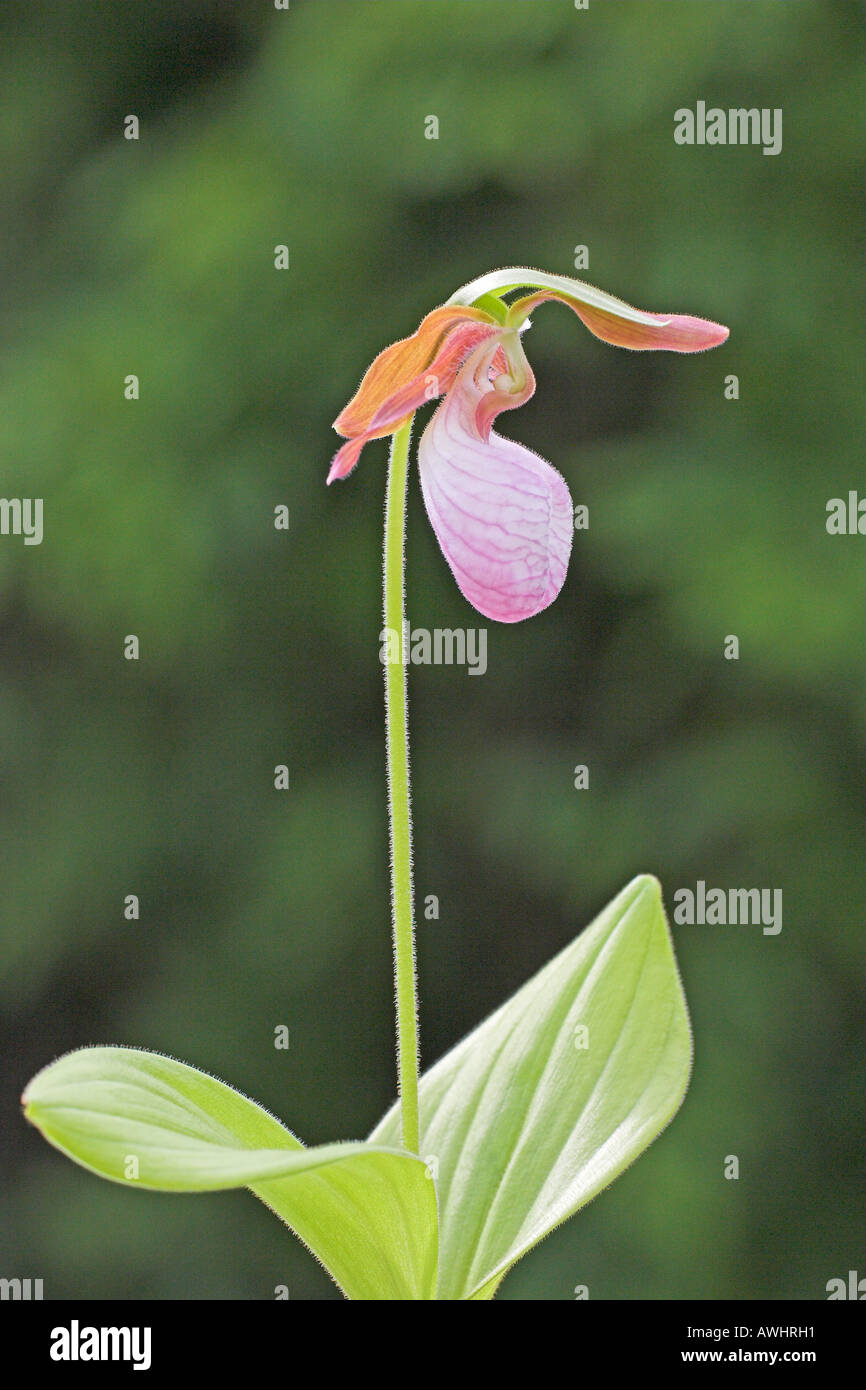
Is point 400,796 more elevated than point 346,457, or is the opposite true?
point 346,457

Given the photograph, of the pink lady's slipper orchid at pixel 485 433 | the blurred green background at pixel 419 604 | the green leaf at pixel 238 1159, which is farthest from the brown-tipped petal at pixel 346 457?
the blurred green background at pixel 419 604

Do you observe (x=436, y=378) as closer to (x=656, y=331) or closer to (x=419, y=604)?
(x=656, y=331)

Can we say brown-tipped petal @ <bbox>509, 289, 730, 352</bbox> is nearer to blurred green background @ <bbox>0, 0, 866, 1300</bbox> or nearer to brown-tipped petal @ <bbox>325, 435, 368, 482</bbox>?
brown-tipped petal @ <bbox>325, 435, 368, 482</bbox>

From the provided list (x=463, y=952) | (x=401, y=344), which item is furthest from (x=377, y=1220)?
(x=463, y=952)

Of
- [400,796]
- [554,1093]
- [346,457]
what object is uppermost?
[346,457]

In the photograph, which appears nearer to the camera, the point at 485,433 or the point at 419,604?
the point at 485,433

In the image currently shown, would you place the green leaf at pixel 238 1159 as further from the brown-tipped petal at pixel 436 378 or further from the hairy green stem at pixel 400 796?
the brown-tipped petal at pixel 436 378

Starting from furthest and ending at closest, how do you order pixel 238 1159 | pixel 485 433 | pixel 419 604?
1. pixel 419 604
2. pixel 485 433
3. pixel 238 1159

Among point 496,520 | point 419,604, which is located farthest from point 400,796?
point 419,604
